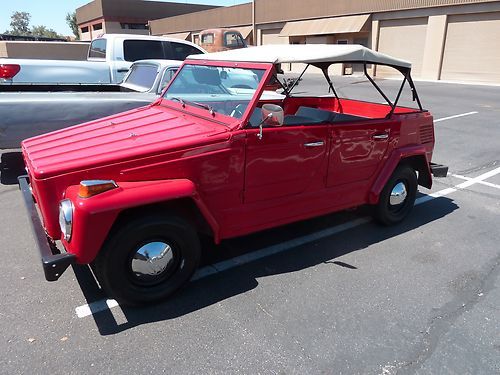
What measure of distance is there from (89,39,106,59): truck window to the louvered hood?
6.49 meters

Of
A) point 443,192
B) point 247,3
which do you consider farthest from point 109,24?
point 443,192

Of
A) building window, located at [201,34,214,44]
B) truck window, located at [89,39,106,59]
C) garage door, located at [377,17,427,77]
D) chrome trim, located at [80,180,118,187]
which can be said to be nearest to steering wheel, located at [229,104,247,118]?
chrome trim, located at [80,180,118,187]

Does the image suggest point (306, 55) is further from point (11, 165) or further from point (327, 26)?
point (327, 26)

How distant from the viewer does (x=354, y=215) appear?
4746 millimetres

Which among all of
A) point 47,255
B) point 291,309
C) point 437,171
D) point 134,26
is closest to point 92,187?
point 47,255

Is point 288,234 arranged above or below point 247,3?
below

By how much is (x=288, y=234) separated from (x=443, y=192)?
2.68 meters

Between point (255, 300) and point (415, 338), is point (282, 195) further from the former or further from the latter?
point (415, 338)

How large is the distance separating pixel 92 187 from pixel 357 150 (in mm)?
2420

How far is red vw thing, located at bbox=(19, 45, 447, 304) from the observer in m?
2.70

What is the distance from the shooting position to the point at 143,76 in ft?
22.2

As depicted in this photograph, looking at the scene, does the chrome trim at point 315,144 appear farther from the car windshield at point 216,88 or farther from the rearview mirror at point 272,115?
the car windshield at point 216,88

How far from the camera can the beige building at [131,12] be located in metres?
51.9

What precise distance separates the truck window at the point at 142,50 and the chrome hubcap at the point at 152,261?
6.73 metres
